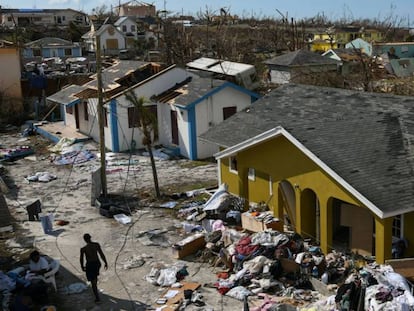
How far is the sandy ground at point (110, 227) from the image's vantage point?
13820 millimetres

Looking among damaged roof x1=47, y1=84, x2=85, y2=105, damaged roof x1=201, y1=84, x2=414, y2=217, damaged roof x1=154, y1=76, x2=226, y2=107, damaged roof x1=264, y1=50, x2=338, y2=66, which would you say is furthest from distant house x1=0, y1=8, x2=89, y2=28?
damaged roof x1=201, y1=84, x2=414, y2=217

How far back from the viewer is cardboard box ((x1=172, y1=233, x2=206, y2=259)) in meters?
15.8

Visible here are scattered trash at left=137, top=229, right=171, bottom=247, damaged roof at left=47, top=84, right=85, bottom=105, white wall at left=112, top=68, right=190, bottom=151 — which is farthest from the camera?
damaged roof at left=47, top=84, right=85, bottom=105

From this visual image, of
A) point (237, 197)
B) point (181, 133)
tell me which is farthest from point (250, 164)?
point (181, 133)

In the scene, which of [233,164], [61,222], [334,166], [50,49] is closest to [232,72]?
[233,164]

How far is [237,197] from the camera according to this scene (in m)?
18.9

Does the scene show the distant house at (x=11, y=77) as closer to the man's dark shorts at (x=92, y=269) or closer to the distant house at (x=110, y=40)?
the man's dark shorts at (x=92, y=269)

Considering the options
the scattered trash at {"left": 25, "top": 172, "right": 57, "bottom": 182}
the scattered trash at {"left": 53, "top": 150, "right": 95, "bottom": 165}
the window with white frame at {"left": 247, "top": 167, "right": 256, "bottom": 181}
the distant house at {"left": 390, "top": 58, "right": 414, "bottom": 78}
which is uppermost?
the distant house at {"left": 390, "top": 58, "right": 414, "bottom": 78}

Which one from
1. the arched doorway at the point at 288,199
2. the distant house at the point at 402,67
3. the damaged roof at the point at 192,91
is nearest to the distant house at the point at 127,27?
the distant house at the point at 402,67

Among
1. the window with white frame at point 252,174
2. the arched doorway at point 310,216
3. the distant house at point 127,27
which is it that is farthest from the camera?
the distant house at point 127,27

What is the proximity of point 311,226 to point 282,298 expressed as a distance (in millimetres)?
3505

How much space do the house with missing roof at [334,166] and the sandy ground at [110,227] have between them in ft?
10.0

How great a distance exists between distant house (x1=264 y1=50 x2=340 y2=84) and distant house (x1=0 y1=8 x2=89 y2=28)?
194ft

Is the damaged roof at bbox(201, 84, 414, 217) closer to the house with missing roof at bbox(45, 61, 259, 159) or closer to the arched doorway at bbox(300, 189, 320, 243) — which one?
the arched doorway at bbox(300, 189, 320, 243)
